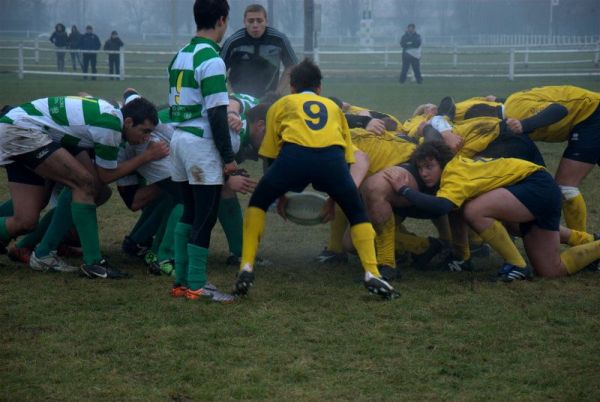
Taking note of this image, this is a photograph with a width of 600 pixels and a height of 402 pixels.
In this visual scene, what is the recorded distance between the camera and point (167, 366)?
4.70 meters

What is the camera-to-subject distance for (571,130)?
737 centimetres

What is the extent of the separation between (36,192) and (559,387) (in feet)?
13.0

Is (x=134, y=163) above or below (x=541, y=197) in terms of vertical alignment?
above

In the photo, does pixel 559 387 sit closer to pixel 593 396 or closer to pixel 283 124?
pixel 593 396

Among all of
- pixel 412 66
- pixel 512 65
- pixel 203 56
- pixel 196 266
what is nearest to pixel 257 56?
pixel 203 56

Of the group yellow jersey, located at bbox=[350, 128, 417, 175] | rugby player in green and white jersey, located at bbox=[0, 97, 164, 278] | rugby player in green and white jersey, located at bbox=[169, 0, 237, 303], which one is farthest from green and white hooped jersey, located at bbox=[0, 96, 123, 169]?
yellow jersey, located at bbox=[350, 128, 417, 175]

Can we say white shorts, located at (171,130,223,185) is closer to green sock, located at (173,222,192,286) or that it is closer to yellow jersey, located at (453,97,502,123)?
green sock, located at (173,222,192,286)

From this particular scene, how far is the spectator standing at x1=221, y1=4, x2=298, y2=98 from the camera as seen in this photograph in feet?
28.5

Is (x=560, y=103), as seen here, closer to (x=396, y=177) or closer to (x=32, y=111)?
(x=396, y=177)

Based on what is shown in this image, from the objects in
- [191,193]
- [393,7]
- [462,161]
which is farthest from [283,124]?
[393,7]

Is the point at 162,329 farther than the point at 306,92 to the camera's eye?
No

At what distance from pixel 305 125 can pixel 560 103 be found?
96.7 inches

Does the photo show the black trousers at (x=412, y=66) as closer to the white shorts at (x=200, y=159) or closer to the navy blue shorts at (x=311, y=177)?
the navy blue shorts at (x=311, y=177)

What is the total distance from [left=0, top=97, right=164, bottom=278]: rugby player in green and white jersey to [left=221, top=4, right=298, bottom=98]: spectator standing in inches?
91.3
